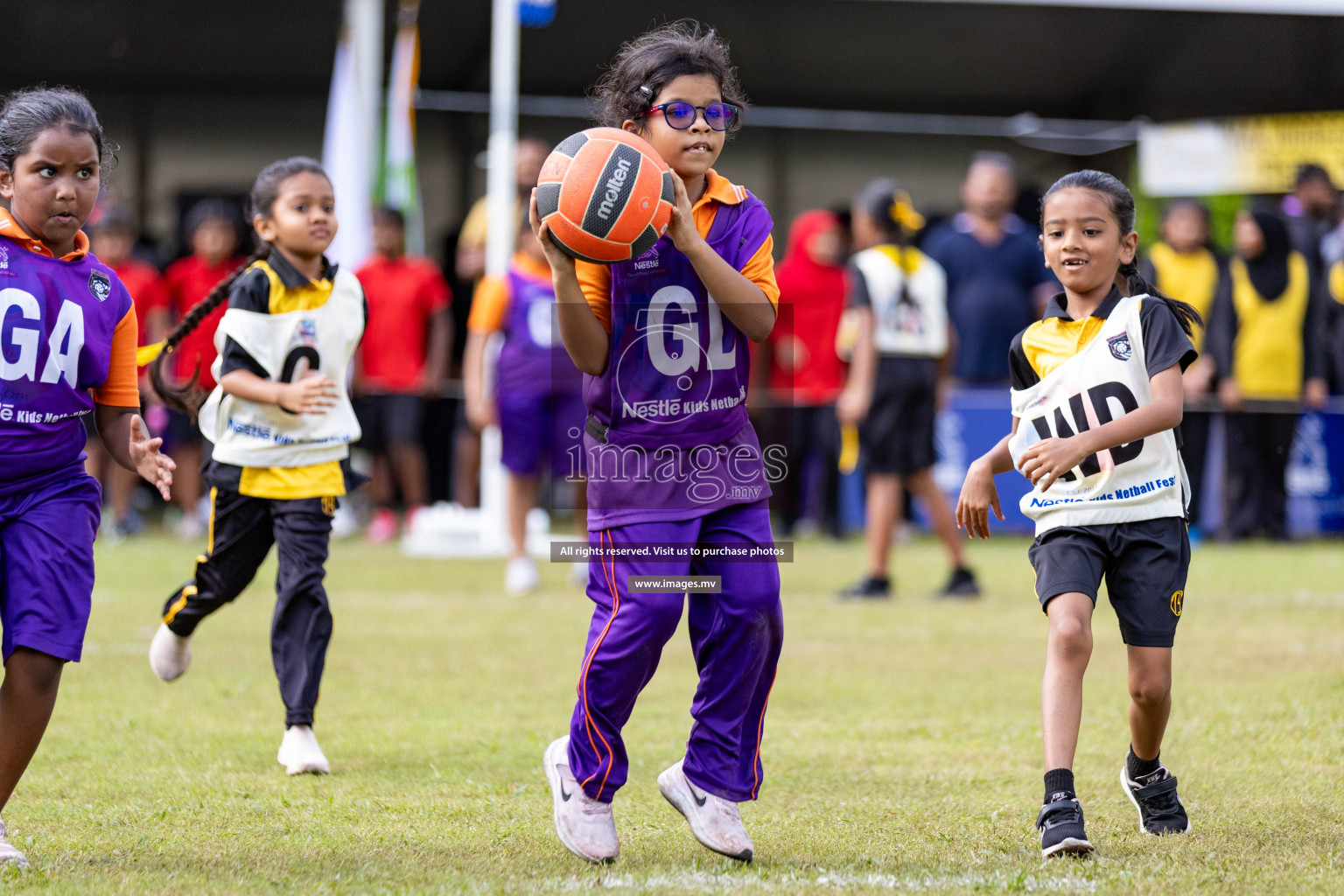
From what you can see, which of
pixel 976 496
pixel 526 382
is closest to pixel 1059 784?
pixel 976 496

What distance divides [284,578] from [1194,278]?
9166mm

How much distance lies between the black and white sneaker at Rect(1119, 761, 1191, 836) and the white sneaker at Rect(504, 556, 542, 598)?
5404mm

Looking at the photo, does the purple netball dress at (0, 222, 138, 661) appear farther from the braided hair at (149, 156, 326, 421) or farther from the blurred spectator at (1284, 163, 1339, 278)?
the blurred spectator at (1284, 163, 1339, 278)

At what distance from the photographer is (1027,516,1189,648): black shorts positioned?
3.88 m

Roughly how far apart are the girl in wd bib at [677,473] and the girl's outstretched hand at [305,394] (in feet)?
4.86

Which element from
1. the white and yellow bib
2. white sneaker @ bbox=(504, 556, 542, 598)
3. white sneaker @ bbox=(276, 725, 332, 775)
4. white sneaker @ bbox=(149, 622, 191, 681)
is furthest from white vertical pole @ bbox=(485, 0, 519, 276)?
white sneaker @ bbox=(276, 725, 332, 775)

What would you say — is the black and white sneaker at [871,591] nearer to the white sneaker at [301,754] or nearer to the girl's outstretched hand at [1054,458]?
the white sneaker at [301,754]

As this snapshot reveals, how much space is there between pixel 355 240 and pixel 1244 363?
7132 millimetres

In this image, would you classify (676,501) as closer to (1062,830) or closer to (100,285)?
(1062,830)

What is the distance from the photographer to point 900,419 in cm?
905

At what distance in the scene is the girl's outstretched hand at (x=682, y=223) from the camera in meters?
3.52

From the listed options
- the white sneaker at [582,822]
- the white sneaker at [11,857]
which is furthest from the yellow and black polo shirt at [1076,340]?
the white sneaker at [11,857]

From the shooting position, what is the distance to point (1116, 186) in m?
4.13

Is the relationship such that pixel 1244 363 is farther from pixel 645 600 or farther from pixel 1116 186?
pixel 645 600
